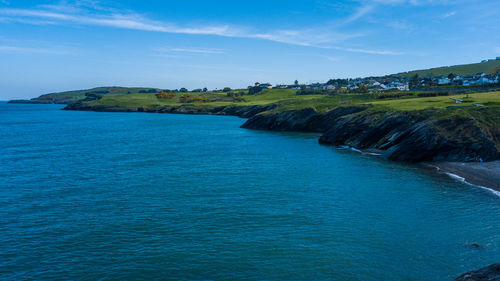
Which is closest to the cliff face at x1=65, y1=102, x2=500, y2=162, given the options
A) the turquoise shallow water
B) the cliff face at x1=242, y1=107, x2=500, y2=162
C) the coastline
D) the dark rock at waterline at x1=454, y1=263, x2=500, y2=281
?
the cliff face at x1=242, y1=107, x2=500, y2=162

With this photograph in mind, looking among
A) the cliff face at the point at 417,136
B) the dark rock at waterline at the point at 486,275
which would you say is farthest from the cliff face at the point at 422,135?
the dark rock at waterline at the point at 486,275

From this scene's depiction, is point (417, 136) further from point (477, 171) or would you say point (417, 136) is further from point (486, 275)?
point (486, 275)

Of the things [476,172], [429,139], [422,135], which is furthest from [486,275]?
[422,135]

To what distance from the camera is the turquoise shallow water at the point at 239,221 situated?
20641 millimetres

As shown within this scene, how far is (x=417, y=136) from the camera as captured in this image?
5297 centimetres

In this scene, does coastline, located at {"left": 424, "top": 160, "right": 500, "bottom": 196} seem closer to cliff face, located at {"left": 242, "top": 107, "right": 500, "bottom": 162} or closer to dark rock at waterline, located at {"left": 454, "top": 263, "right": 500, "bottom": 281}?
cliff face, located at {"left": 242, "top": 107, "right": 500, "bottom": 162}

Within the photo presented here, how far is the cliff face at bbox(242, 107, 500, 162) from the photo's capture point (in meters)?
49.1

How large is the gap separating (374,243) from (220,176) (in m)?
23.0

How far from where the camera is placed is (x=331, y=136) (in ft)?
239

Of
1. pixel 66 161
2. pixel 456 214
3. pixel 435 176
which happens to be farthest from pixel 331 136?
pixel 66 161

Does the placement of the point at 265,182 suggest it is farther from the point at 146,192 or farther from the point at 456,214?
the point at 456,214

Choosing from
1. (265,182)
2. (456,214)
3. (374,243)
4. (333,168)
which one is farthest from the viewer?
(333,168)

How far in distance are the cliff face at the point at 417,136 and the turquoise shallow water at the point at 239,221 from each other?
636 centimetres

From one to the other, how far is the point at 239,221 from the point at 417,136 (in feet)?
123
